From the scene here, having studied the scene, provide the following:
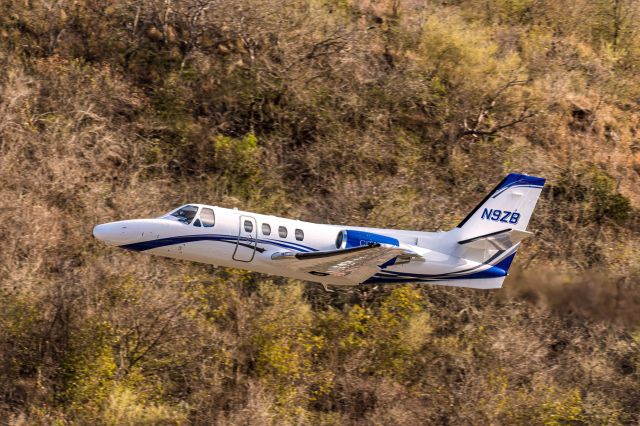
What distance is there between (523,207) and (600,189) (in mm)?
10771

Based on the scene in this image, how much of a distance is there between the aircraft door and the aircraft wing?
2.23 feet

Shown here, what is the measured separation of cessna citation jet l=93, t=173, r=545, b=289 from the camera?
83.5 feet

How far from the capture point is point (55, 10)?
39.7 metres

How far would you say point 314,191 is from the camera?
35812 mm

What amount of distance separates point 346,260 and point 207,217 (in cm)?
408

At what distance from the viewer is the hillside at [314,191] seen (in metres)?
27.7

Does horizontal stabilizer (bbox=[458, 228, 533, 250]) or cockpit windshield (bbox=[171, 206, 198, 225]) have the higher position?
cockpit windshield (bbox=[171, 206, 198, 225])

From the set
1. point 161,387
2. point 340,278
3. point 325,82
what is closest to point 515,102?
point 325,82

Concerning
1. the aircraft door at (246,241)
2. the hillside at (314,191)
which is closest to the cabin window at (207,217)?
the aircraft door at (246,241)

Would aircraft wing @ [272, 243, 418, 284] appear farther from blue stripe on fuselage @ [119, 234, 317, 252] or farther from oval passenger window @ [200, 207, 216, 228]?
oval passenger window @ [200, 207, 216, 228]

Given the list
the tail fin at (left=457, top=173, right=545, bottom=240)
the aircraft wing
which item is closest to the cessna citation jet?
the aircraft wing

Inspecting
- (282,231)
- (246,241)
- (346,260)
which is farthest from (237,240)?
(346,260)

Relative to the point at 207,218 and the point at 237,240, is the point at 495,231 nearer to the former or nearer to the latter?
the point at 237,240

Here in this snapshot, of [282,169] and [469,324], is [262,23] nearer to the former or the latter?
[282,169]
